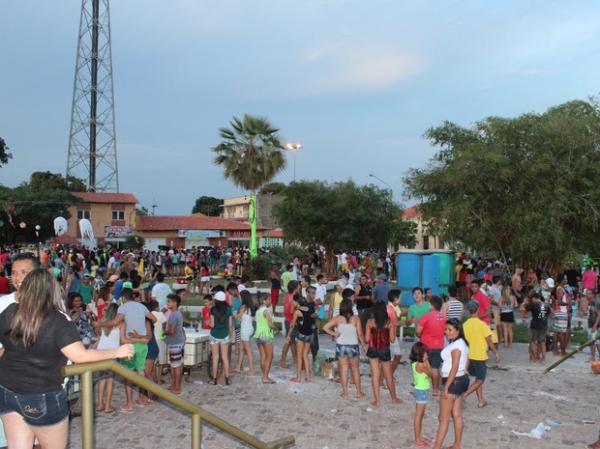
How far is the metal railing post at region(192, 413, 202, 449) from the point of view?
3.37m

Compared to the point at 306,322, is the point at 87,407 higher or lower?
higher

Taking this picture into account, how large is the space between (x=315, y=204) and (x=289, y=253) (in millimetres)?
4930

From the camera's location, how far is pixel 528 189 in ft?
68.6

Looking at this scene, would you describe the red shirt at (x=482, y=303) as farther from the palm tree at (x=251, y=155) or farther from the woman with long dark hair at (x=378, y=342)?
the palm tree at (x=251, y=155)

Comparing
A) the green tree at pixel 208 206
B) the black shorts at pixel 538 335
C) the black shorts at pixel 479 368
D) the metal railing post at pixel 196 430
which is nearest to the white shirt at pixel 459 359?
the black shorts at pixel 479 368

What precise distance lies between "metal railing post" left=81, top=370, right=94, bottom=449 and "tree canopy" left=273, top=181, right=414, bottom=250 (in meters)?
29.8

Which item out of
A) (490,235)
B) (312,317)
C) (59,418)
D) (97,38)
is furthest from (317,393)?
(97,38)

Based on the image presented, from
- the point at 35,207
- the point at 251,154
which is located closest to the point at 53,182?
the point at 35,207

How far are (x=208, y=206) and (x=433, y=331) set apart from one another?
105 m

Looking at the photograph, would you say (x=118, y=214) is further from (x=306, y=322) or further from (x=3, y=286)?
(x=306, y=322)

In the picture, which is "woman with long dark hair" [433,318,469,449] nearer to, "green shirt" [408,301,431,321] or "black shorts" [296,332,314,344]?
"black shorts" [296,332,314,344]

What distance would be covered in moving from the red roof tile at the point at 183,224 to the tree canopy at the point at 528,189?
41755 millimetres

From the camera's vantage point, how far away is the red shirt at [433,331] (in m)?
8.02

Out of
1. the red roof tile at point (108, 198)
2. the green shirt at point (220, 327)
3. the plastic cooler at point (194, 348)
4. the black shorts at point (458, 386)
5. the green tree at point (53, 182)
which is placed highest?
the green tree at point (53, 182)
